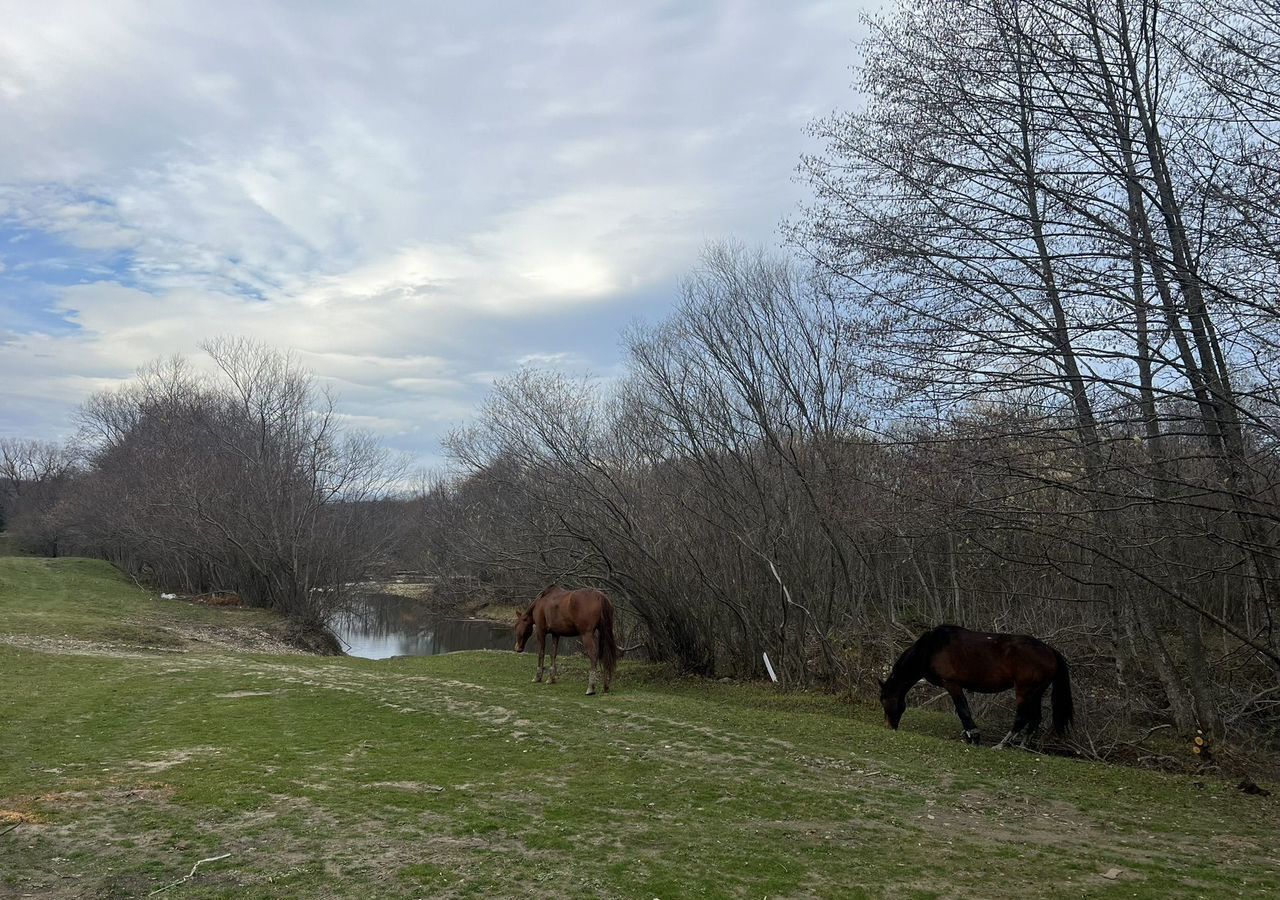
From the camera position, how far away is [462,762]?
25.8 feet

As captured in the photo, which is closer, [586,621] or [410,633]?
[586,621]

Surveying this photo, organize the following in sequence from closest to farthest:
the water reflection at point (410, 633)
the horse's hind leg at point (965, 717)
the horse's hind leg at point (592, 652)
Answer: the horse's hind leg at point (965, 717), the horse's hind leg at point (592, 652), the water reflection at point (410, 633)

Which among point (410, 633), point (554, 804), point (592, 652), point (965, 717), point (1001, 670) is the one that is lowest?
point (410, 633)

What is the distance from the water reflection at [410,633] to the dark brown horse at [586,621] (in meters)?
10.7

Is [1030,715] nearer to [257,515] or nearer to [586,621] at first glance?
[586,621]

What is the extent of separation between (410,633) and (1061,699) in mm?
31281

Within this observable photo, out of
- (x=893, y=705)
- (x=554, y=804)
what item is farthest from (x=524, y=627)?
(x=554, y=804)

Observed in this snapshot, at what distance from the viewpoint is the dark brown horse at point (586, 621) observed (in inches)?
522

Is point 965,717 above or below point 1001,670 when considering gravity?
below

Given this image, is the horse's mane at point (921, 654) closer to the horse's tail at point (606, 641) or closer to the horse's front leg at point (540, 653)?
the horse's tail at point (606, 641)

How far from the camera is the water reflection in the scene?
100ft

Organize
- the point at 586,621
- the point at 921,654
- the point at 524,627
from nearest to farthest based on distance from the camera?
the point at 921,654, the point at 586,621, the point at 524,627

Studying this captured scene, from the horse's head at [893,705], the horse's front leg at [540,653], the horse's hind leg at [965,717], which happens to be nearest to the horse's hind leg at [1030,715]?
the horse's hind leg at [965,717]

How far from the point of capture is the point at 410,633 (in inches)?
1443
